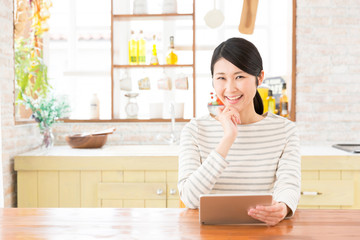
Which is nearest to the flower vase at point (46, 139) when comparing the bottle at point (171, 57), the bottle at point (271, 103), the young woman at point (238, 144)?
the bottle at point (171, 57)

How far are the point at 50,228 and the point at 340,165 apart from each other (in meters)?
1.90

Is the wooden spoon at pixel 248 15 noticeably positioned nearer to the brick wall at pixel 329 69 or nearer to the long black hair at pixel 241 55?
the long black hair at pixel 241 55

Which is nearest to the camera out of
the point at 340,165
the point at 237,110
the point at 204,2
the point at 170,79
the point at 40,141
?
the point at 237,110

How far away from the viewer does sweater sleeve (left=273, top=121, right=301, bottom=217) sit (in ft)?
4.55

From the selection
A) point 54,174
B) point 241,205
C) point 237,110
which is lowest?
point 54,174

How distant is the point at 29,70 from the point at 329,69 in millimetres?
2255

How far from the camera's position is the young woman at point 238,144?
4.83ft

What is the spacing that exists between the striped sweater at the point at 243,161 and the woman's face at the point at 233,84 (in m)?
0.13

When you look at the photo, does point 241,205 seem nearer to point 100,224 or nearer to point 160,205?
point 100,224

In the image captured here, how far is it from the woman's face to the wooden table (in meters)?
0.48

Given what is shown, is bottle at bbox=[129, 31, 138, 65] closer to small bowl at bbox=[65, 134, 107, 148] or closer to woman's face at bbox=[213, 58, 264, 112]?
small bowl at bbox=[65, 134, 107, 148]

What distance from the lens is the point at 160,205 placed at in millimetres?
2531

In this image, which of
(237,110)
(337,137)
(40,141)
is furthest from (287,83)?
(40,141)

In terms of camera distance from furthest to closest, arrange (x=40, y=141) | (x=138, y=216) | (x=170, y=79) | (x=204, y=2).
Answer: (x=204, y=2)
(x=170, y=79)
(x=40, y=141)
(x=138, y=216)
